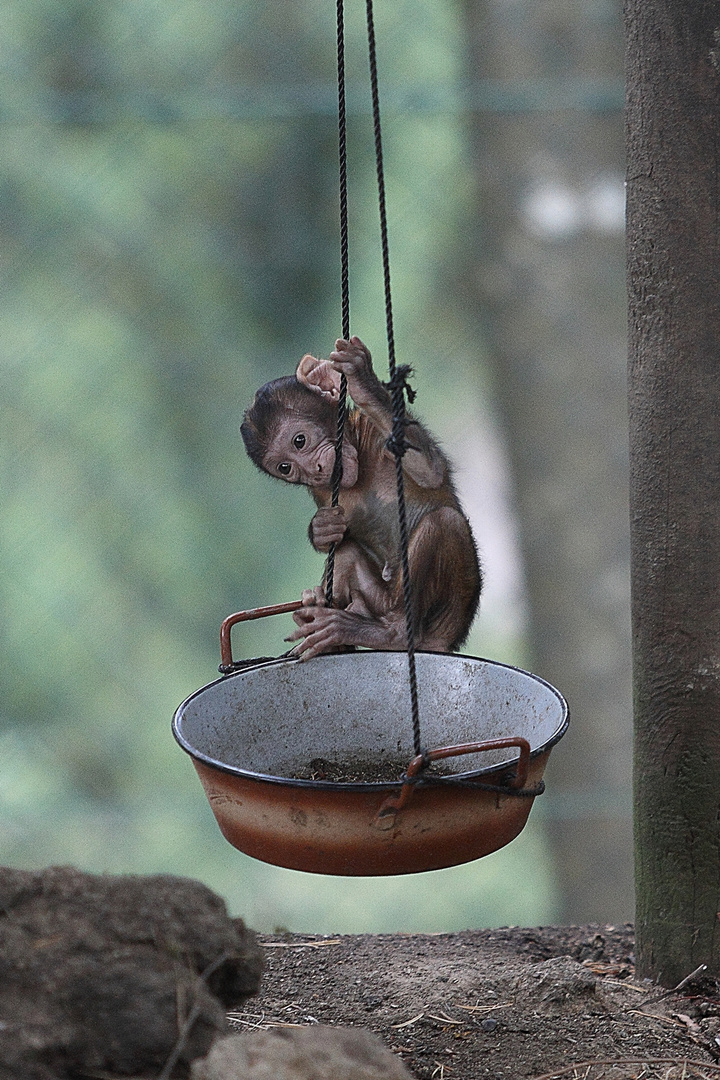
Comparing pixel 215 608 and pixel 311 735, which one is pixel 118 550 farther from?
pixel 311 735

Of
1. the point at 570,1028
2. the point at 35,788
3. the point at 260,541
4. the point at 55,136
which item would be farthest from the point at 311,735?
the point at 55,136

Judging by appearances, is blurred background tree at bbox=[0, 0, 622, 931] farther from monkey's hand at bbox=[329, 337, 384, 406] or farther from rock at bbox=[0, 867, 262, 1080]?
rock at bbox=[0, 867, 262, 1080]

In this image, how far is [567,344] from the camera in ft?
17.3

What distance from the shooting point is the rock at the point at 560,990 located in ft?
9.53

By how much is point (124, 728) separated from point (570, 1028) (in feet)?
9.72

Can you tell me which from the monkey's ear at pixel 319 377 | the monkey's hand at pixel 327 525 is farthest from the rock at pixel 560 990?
the monkey's ear at pixel 319 377

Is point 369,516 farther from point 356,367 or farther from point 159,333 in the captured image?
point 159,333

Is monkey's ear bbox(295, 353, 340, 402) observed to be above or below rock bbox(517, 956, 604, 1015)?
above

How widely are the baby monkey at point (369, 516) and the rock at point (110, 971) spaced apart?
107 centimetres

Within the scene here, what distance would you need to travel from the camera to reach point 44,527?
534 cm

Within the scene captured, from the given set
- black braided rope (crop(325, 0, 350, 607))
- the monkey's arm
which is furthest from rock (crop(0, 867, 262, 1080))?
the monkey's arm

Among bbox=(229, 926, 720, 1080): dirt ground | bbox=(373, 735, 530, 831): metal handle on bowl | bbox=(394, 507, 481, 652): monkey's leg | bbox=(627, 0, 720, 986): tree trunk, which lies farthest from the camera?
bbox=(394, 507, 481, 652): monkey's leg

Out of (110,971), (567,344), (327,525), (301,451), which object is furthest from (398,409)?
(567,344)

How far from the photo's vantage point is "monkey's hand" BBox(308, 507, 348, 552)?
3.12 m
